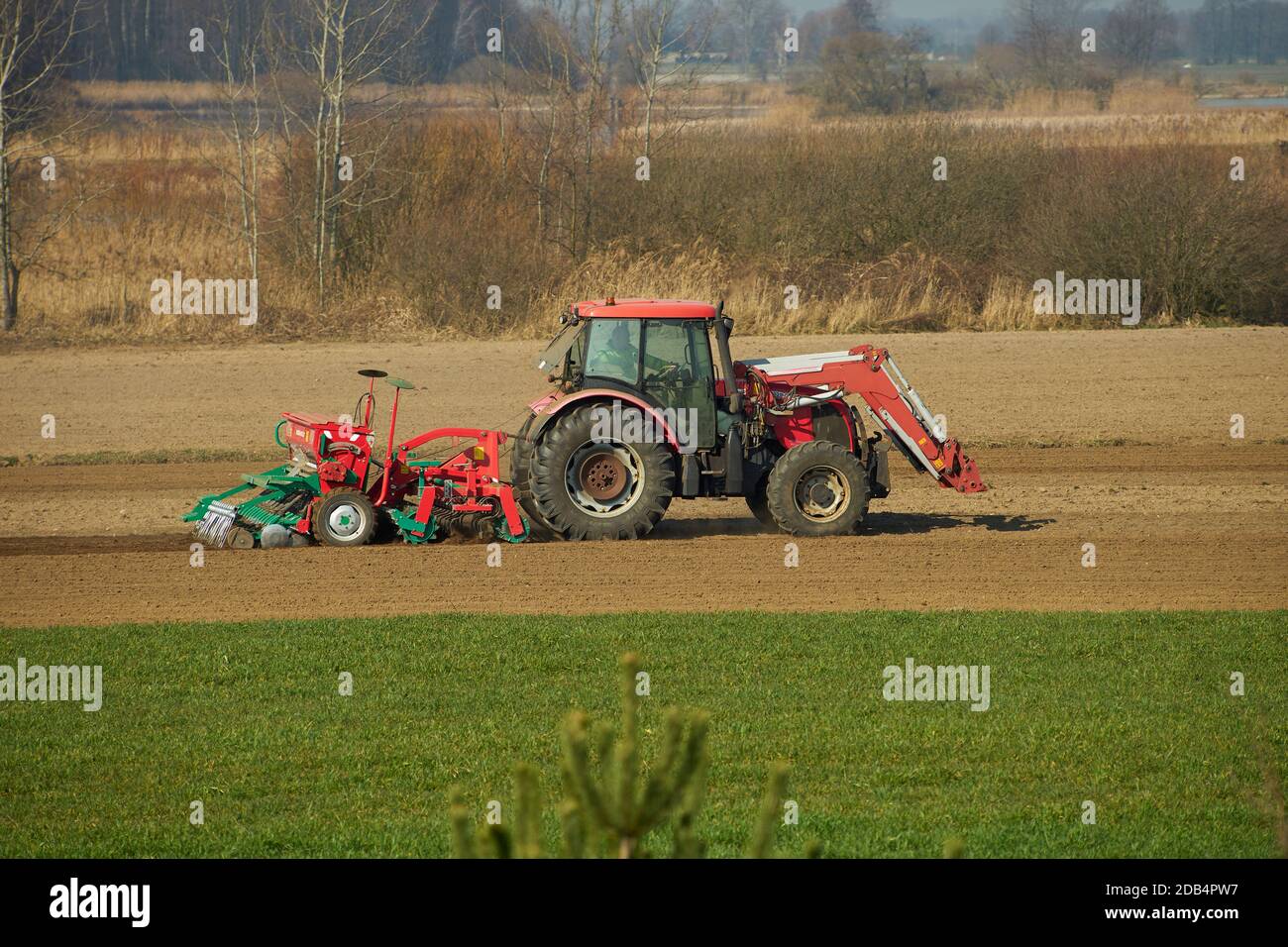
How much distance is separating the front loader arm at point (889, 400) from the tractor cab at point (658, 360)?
0.61 meters

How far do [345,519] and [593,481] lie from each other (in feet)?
7.27

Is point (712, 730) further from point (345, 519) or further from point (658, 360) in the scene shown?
point (345, 519)

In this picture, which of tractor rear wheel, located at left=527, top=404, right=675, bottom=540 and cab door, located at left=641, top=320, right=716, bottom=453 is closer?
tractor rear wheel, located at left=527, top=404, right=675, bottom=540

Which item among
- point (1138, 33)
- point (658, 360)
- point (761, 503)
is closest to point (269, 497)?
point (658, 360)

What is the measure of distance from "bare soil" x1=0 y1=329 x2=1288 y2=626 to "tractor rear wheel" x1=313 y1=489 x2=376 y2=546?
188 millimetres

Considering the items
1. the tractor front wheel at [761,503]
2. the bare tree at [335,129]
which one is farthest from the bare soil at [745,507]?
the bare tree at [335,129]

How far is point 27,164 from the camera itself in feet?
102

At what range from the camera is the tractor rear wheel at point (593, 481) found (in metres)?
12.7

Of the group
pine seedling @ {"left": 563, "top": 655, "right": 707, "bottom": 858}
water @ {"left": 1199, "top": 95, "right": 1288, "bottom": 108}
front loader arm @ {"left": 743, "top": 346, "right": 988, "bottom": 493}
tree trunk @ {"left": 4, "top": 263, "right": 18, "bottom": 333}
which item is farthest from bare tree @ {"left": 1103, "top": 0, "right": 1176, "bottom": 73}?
pine seedling @ {"left": 563, "top": 655, "right": 707, "bottom": 858}

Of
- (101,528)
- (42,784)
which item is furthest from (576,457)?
(42,784)

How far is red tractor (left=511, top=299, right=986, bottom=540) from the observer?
12.8m

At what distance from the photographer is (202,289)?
28141 millimetres

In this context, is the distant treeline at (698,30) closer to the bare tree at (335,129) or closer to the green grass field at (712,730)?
the bare tree at (335,129)

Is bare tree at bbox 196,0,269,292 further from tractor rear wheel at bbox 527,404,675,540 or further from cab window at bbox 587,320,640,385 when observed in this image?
tractor rear wheel at bbox 527,404,675,540
